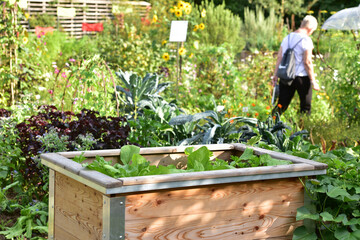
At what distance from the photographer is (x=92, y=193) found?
92.0 inches

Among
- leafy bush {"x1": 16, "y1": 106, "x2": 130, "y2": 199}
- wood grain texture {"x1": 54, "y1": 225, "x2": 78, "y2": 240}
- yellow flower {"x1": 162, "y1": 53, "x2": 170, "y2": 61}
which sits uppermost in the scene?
yellow flower {"x1": 162, "y1": 53, "x2": 170, "y2": 61}

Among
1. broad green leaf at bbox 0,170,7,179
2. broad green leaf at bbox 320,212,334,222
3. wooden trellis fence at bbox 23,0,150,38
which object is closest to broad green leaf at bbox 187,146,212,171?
broad green leaf at bbox 320,212,334,222

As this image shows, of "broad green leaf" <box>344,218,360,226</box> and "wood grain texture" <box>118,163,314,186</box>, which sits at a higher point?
"wood grain texture" <box>118,163,314,186</box>

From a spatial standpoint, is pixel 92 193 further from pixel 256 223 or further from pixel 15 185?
pixel 15 185

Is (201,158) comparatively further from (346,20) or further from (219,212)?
(346,20)

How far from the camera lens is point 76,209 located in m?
2.49

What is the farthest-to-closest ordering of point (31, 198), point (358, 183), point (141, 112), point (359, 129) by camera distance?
point (359, 129)
point (141, 112)
point (31, 198)
point (358, 183)

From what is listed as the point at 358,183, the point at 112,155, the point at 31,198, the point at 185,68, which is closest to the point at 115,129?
the point at 31,198

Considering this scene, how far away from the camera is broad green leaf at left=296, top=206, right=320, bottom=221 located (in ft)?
8.66

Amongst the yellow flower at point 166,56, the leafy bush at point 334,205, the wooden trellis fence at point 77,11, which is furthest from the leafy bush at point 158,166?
the wooden trellis fence at point 77,11

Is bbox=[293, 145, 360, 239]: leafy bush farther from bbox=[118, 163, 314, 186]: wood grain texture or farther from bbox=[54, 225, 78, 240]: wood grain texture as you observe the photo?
bbox=[54, 225, 78, 240]: wood grain texture

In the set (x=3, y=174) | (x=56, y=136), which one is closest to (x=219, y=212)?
(x=56, y=136)

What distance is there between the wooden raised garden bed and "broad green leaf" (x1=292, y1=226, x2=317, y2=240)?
30 millimetres

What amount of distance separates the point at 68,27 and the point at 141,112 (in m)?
14.9
